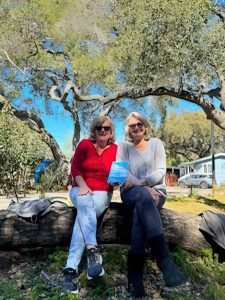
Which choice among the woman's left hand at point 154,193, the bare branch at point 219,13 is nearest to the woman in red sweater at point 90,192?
the woman's left hand at point 154,193

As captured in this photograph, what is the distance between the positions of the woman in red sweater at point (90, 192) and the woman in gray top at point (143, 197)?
173mm

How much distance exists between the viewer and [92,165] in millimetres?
3816

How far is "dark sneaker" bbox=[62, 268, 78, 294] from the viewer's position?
11.0 ft

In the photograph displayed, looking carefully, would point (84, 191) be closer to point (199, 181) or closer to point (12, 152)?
point (12, 152)

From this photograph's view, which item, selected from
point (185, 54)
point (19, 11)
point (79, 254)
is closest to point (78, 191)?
point (79, 254)

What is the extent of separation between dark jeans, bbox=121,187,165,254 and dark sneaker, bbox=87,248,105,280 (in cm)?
31

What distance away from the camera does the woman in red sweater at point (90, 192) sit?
3400mm

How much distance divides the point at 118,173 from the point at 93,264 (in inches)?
32.7

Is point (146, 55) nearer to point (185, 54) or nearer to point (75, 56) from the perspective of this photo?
point (185, 54)

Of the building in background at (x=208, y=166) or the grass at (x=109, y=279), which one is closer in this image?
the grass at (x=109, y=279)

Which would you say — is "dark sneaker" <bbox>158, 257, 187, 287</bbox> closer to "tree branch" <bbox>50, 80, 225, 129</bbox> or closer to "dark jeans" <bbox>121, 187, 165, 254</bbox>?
"dark jeans" <bbox>121, 187, 165, 254</bbox>

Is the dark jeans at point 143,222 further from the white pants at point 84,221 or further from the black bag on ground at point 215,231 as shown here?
the black bag on ground at point 215,231

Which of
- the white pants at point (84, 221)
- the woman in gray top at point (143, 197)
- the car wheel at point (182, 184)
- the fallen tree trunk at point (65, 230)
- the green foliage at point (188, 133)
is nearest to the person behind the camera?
the woman in gray top at point (143, 197)

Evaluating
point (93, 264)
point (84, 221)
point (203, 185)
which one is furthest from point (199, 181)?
point (93, 264)
